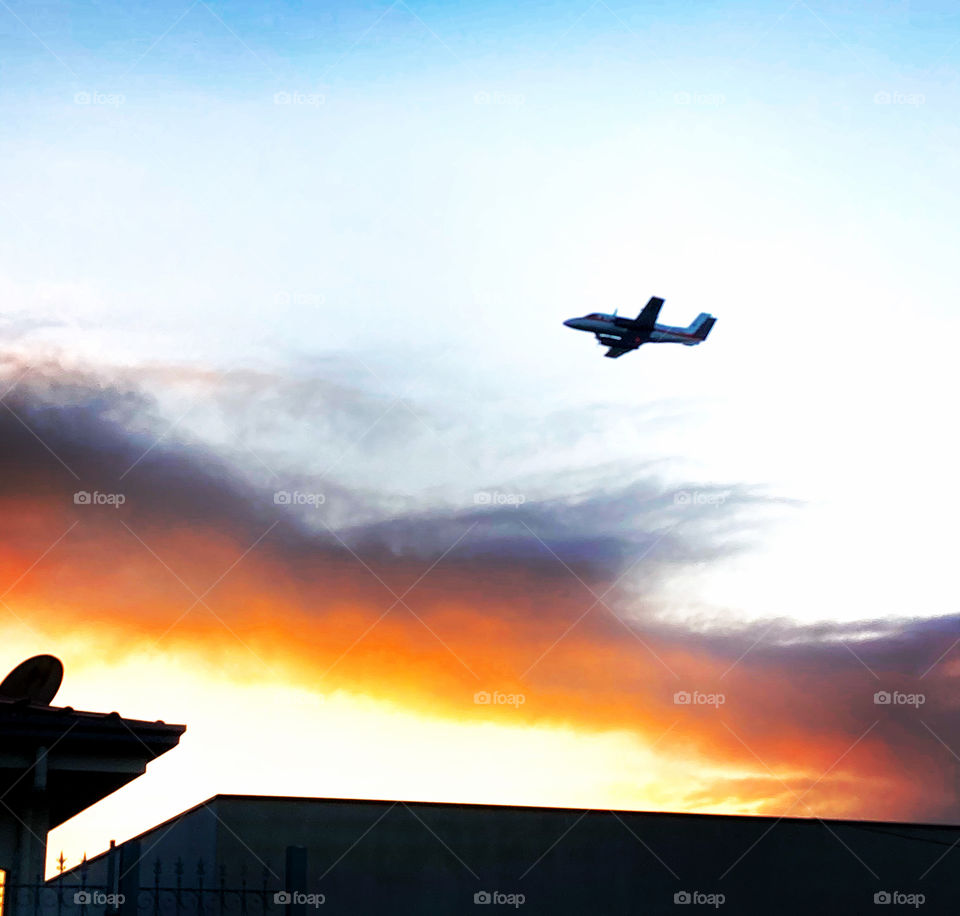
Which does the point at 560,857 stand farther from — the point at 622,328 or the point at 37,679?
the point at 622,328

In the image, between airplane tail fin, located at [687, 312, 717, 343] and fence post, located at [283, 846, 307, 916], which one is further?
airplane tail fin, located at [687, 312, 717, 343]

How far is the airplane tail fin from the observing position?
69.6 metres

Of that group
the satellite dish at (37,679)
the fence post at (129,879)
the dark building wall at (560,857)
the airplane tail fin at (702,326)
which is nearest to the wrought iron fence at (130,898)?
the fence post at (129,879)

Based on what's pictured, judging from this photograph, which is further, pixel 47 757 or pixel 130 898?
pixel 47 757

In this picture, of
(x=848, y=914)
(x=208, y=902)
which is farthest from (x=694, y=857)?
(x=208, y=902)

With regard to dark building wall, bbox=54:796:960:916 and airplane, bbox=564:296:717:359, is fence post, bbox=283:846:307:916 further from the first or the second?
airplane, bbox=564:296:717:359

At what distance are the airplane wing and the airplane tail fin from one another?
31.9ft

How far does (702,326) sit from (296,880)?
2357 inches

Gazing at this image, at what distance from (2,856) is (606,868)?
39.3 feet

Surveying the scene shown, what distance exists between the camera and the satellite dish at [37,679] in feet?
56.2

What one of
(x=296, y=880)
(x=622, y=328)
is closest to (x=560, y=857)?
(x=296, y=880)

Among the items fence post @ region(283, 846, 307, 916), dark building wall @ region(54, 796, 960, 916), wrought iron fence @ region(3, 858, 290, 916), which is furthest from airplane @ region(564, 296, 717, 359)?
fence post @ region(283, 846, 307, 916)

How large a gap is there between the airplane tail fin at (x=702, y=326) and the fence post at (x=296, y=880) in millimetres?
56404

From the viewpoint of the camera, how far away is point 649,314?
59125 millimetres
